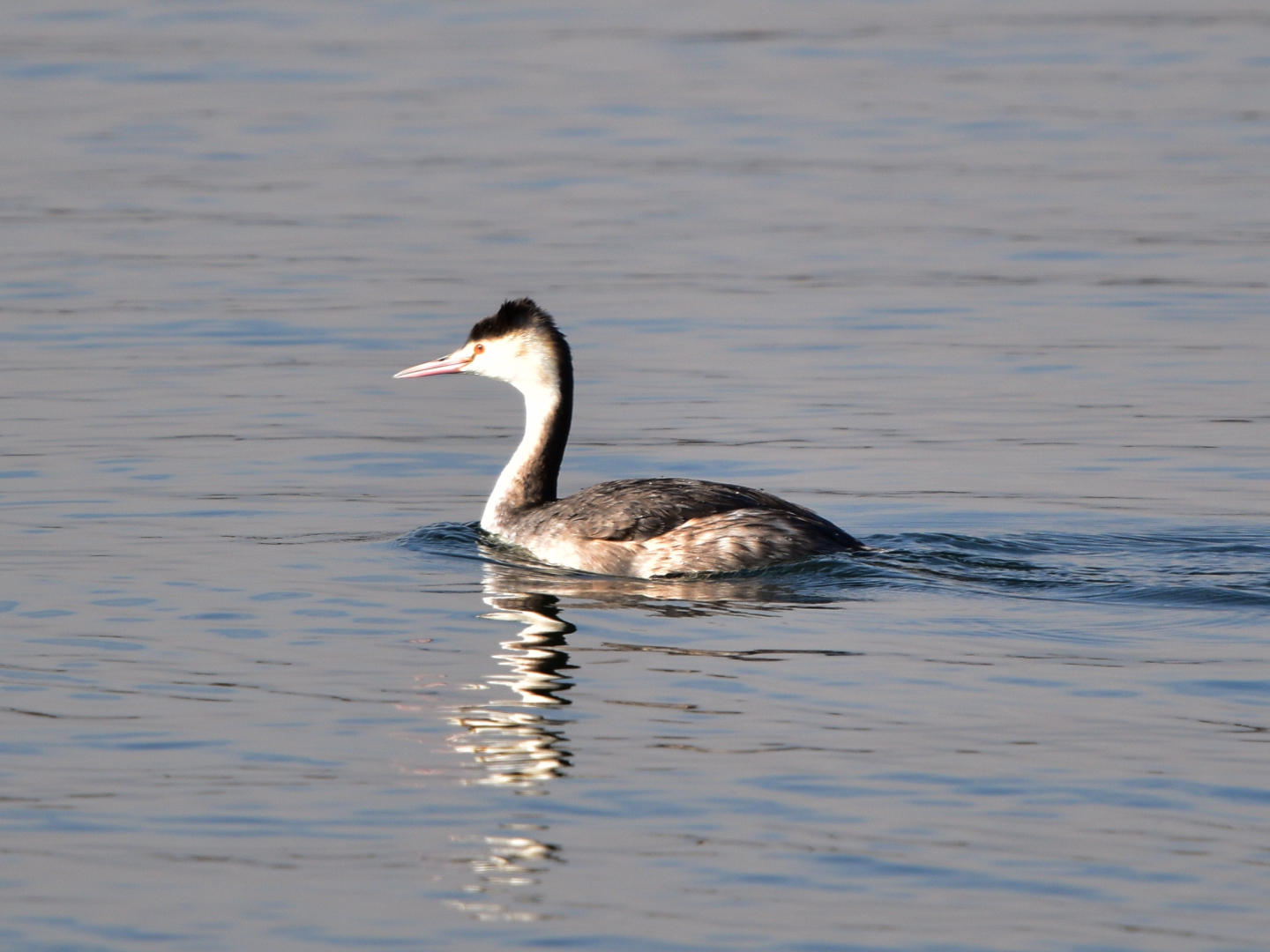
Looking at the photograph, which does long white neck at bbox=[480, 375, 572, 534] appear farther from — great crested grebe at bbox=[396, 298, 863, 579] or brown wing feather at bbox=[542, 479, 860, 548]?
brown wing feather at bbox=[542, 479, 860, 548]

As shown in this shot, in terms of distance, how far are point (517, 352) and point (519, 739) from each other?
4684 millimetres

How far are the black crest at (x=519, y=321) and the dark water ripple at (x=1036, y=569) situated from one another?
4.43 ft

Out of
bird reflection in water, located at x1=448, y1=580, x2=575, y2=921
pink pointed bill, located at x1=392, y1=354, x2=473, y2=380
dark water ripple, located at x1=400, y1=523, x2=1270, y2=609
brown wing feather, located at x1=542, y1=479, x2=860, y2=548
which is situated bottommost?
bird reflection in water, located at x1=448, y1=580, x2=575, y2=921

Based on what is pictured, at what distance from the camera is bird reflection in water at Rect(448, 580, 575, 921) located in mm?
6250

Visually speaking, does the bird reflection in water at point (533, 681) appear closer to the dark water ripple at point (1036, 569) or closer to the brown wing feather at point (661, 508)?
the dark water ripple at point (1036, 569)

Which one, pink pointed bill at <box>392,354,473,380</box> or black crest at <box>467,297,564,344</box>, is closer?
black crest at <box>467,297,564,344</box>

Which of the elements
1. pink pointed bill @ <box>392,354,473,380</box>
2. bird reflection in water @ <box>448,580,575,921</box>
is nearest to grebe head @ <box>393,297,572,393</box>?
pink pointed bill @ <box>392,354,473,380</box>

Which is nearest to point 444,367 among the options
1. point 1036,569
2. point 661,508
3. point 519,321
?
point 519,321

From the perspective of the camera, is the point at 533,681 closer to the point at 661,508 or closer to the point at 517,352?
the point at 661,508

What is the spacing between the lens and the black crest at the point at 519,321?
1184cm

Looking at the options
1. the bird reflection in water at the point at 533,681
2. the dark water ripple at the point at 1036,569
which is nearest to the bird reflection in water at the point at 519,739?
the bird reflection in water at the point at 533,681

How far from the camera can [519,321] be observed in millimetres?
11852

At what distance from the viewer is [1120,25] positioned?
121 feet

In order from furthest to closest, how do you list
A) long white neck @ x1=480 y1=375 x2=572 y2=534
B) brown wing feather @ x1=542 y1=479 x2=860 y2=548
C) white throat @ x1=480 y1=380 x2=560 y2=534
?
long white neck @ x1=480 y1=375 x2=572 y2=534 < white throat @ x1=480 y1=380 x2=560 y2=534 < brown wing feather @ x1=542 y1=479 x2=860 y2=548
